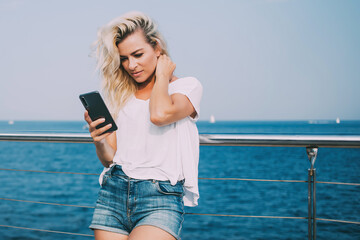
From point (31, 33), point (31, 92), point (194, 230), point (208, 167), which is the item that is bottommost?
point (208, 167)

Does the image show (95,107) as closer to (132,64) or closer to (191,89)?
(132,64)

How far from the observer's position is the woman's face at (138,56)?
4.79ft

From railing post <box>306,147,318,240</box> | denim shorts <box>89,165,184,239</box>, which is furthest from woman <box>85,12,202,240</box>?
railing post <box>306,147,318,240</box>

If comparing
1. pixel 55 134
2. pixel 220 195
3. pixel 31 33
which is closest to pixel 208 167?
pixel 220 195

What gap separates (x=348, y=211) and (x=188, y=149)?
60.7ft

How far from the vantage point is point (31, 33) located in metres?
59.4

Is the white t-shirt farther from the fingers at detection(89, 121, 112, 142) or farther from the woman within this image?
the fingers at detection(89, 121, 112, 142)

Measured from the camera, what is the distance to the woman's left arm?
51.9 inches

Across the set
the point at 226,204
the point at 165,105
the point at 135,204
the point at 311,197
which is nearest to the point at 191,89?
the point at 165,105

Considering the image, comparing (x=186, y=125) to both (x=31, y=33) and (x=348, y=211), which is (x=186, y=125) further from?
(x=31, y=33)

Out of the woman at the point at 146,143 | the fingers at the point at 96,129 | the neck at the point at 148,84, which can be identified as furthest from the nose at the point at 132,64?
the fingers at the point at 96,129

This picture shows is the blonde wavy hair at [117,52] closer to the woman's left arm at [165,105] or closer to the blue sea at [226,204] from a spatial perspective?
the woman's left arm at [165,105]

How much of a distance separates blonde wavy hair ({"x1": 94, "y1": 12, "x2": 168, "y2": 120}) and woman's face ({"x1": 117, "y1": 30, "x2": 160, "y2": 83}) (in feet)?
0.06

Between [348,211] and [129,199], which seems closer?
[129,199]
